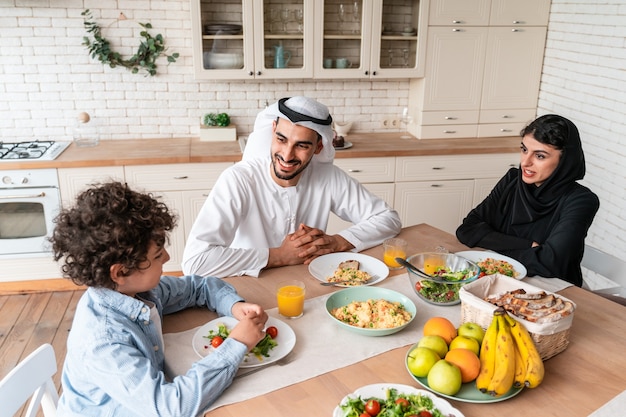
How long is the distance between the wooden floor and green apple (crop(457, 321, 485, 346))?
2189mm

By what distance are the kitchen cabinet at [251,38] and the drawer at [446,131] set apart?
954 mm

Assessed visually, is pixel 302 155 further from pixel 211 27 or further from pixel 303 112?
pixel 211 27

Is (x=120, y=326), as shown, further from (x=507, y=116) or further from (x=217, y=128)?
(x=507, y=116)

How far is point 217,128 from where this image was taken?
4031 millimetres

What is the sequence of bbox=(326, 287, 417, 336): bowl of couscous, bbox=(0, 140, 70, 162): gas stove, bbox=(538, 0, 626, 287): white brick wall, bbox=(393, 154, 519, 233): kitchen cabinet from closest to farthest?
bbox=(326, 287, 417, 336): bowl of couscous, bbox=(538, 0, 626, 287): white brick wall, bbox=(0, 140, 70, 162): gas stove, bbox=(393, 154, 519, 233): kitchen cabinet

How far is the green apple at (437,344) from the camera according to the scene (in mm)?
1395

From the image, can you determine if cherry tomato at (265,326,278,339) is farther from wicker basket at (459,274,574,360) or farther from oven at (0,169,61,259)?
oven at (0,169,61,259)

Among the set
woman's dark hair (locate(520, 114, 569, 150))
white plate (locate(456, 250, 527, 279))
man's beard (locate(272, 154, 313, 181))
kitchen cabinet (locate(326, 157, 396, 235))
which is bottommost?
kitchen cabinet (locate(326, 157, 396, 235))

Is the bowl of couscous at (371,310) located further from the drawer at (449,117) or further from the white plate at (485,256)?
the drawer at (449,117)

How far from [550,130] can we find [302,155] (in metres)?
1.01

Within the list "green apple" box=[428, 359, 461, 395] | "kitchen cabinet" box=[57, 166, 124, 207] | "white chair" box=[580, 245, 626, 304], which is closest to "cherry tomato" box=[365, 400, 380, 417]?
"green apple" box=[428, 359, 461, 395]

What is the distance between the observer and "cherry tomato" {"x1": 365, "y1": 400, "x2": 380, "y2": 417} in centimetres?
121

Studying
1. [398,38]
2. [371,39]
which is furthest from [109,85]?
[398,38]

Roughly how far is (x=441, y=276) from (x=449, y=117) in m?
2.55
